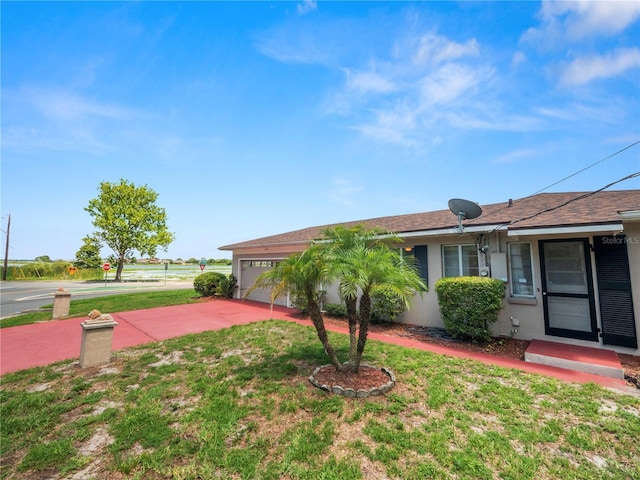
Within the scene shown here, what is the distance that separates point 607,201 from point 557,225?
2.95 m

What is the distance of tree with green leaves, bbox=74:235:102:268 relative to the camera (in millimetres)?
34797

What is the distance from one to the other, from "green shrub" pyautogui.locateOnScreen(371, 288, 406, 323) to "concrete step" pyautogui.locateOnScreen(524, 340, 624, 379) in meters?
3.43

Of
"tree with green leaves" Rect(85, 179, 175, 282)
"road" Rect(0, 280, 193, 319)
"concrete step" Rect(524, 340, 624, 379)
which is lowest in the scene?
"road" Rect(0, 280, 193, 319)

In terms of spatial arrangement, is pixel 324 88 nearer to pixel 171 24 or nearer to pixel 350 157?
pixel 350 157

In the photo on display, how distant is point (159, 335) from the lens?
7.89 meters

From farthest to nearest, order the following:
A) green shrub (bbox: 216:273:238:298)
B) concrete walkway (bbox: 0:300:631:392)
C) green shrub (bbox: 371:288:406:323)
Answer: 1. green shrub (bbox: 216:273:238:298)
2. green shrub (bbox: 371:288:406:323)
3. concrete walkway (bbox: 0:300:631:392)

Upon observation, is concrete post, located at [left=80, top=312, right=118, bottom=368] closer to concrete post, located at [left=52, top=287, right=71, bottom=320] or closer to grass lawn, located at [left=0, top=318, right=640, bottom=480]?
grass lawn, located at [left=0, top=318, right=640, bottom=480]

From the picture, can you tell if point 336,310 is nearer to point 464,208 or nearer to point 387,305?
point 387,305

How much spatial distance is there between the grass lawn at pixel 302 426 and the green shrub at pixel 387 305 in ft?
10.5

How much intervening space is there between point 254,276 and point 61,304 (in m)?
8.01

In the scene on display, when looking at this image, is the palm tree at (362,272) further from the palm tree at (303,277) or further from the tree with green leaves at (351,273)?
the palm tree at (303,277)

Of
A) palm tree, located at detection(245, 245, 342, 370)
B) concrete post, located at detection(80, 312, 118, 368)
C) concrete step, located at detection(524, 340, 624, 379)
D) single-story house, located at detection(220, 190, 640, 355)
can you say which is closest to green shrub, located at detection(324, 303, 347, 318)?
single-story house, located at detection(220, 190, 640, 355)

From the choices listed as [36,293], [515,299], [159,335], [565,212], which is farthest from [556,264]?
[36,293]

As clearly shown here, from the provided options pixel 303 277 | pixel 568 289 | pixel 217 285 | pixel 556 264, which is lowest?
pixel 217 285
